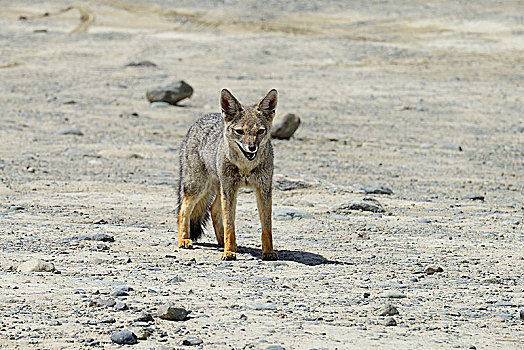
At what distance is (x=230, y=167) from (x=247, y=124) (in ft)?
1.41

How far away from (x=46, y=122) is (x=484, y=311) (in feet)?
40.0

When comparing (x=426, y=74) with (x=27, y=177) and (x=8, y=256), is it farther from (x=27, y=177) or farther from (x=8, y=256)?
(x=8, y=256)

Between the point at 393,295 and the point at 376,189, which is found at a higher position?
the point at 393,295

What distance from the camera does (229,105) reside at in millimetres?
7152

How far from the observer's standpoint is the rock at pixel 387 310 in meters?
5.29

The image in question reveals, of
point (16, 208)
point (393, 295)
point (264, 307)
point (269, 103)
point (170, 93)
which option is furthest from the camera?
point (170, 93)

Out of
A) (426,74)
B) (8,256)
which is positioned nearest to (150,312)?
(8,256)

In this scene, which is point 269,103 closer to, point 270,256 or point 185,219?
point 270,256

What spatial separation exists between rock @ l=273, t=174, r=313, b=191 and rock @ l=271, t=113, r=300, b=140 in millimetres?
4399

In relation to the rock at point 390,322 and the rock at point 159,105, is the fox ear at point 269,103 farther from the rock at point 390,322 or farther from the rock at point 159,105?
the rock at point 159,105

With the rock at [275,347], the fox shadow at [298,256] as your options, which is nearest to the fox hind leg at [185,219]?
the fox shadow at [298,256]

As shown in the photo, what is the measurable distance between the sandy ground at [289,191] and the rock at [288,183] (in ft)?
0.35

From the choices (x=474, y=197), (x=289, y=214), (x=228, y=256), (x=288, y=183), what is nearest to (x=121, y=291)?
(x=228, y=256)

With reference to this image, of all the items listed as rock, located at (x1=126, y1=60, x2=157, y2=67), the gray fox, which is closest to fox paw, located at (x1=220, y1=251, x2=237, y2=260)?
the gray fox
